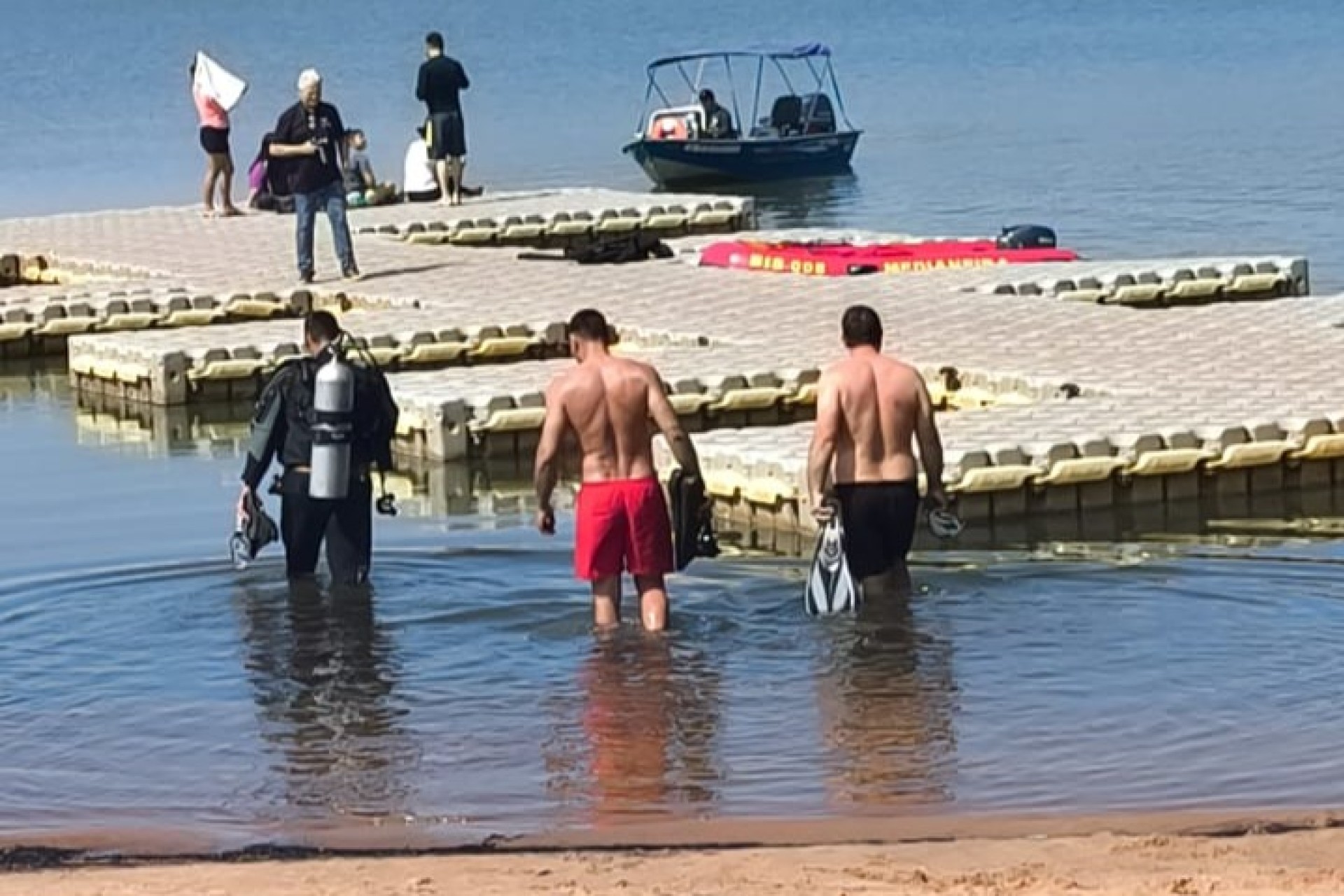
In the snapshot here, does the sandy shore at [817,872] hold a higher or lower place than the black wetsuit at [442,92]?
lower

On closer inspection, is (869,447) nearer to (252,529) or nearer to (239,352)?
(252,529)

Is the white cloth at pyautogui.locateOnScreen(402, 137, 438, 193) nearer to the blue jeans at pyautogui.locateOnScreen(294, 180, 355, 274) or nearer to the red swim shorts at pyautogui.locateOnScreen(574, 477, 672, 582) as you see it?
the blue jeans at pyautogui.locateOnScreen(294, 180, 355, 274)

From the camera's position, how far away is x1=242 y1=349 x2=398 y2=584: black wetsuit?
44.5ft

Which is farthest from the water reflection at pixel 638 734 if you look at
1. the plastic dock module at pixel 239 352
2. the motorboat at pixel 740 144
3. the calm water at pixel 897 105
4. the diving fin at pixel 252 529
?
the motorboat at pixel 740 144

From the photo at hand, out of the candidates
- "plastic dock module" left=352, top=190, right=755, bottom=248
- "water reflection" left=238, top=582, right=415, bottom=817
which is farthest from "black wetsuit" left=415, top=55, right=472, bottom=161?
"water reflection" left=238, top=582, right=415, bottom=817

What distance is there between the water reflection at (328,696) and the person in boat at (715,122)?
1095 inches

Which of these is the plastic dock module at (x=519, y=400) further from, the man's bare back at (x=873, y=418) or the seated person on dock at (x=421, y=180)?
the seated person on dock at (x=421, y=180)

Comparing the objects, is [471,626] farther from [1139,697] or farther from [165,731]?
[1139,697]

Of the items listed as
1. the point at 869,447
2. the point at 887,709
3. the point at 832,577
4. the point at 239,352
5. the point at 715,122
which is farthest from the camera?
the point at 715,122

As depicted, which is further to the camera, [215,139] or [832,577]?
[215,139]

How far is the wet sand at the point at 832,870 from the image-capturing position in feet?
28.3

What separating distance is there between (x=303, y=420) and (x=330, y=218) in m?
11.5

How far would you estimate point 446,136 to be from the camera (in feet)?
104

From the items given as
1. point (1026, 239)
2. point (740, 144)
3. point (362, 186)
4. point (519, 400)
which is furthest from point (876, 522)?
point (740, 144)
